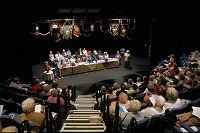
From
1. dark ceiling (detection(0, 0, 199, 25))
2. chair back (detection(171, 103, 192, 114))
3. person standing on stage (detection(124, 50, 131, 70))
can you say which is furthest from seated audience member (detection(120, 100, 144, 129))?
person standing on stage (detection(124, 50, 131, 70))

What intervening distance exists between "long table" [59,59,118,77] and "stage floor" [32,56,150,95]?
29 centimetres

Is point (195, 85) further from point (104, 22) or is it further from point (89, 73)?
point (104, 22)

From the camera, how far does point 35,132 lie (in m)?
3.39

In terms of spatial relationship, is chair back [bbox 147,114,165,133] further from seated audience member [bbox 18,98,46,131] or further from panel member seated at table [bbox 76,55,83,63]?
panel member seated at table [bbox 76,55,83,63]

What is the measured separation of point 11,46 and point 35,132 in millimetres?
7169

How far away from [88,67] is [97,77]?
1.38 metres

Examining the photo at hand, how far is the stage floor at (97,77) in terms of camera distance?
1025 cm

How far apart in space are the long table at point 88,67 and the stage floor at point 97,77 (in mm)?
286

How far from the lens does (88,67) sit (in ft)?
42.2

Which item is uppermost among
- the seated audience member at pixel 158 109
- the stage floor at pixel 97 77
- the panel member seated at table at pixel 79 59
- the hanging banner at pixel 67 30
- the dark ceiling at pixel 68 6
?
the dark ceiling at pixel 68 6

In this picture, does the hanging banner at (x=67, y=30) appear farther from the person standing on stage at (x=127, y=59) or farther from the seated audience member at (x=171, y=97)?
the seated audience member at (x=171, y=97)

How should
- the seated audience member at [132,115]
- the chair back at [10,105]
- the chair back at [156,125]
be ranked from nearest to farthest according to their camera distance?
the chair back at [156,125] < the seated audience member at [132,115] < the chair back at [10,105]

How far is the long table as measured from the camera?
1209cm

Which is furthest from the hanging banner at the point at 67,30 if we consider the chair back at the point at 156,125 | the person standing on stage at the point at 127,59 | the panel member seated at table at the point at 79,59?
the chair back at the point at 156,125
